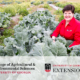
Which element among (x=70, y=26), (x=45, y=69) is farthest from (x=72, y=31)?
(x=45, y=69)

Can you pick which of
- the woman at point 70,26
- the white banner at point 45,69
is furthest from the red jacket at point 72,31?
the white banner at point 45,69

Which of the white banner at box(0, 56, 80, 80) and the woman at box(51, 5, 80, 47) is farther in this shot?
the woman at box(51, 5, 80, 47)

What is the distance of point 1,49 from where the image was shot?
6.46ft

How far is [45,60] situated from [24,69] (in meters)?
0.36

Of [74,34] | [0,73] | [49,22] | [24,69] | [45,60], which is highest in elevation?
[49,22]

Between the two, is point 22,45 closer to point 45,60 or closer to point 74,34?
point 45,60

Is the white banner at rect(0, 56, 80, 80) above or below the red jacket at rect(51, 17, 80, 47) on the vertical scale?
below

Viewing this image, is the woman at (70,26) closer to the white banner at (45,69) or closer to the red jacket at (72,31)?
the red jacket at (72,31)

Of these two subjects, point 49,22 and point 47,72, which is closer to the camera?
point 47,72

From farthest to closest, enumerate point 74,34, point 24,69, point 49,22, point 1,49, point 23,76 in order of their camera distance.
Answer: point 49,22 < point 74,34 < point 1,49 < point 24,69 < point 23,76

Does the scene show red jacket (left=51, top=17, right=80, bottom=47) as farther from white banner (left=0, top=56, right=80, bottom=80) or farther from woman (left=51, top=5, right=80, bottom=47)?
white banner (left=0, top=56, right=80, bottom=80)

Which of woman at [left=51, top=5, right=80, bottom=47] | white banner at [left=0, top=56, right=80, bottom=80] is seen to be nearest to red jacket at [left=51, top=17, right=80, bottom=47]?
woman at [left=51, top=5, right=80, bottom=47]

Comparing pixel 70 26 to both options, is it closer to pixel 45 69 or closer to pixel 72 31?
pixel 72 31

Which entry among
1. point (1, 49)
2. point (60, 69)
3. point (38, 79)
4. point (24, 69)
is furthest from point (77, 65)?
point (1, 49)
